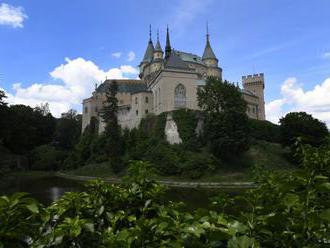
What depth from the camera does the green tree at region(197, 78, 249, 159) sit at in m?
39.2

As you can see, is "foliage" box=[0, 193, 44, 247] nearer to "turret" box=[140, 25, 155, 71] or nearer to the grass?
the grass

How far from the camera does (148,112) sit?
54.6 metres

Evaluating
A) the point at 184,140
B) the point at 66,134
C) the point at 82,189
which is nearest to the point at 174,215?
the point at 82,189

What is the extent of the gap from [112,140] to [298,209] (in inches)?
1833

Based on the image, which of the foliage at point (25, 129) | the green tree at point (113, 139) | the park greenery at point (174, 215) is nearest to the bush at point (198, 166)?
the green tree at point (113, 139)

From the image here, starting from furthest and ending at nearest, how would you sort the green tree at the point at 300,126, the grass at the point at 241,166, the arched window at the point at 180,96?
the arched window at the point at 180,96, the green tree at the point at 300,126, the grass at the point at 241,166

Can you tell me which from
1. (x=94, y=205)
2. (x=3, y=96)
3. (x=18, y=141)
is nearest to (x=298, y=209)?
(x=94, y=205)

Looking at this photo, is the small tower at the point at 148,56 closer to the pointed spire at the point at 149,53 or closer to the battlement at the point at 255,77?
the pointed spire at the point at 149,53

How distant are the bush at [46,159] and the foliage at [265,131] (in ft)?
105

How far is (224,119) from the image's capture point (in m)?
39.9

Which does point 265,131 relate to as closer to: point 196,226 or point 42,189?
point 42,189

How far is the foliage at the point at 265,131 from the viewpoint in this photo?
2125 inches

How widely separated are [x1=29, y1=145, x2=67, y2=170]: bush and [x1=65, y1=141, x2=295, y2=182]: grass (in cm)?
655

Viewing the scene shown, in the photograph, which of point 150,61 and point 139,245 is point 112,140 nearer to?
point 150,61
